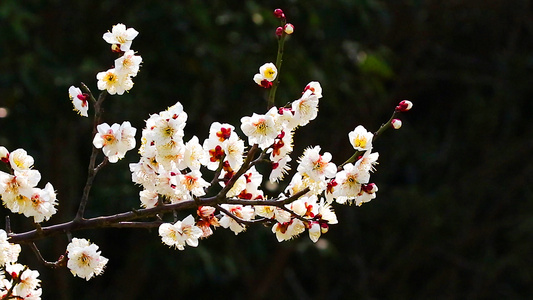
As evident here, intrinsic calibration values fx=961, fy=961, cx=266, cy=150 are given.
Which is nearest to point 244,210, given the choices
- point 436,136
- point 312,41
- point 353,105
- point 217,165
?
point 217,165

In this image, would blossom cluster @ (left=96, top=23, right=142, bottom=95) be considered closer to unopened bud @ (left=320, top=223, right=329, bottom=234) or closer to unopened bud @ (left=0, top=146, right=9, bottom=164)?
unopened bud @ (left=0, top=146, right=9, bottom=164)

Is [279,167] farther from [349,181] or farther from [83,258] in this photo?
[83,258]

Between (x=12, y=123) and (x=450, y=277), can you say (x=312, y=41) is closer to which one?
(x=12, y=123)

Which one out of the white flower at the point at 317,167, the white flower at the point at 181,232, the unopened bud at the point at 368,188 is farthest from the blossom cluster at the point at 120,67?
the unopened bud at the point at 368,188

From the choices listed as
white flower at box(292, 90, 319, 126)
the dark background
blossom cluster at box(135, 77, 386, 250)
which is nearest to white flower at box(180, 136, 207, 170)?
blossom cluster at box(135, 77, 386, 250)

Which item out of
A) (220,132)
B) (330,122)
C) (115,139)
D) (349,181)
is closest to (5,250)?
(115,139)

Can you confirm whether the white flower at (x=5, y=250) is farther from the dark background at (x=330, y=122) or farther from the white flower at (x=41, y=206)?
the dark background at (x=330, y=122)
